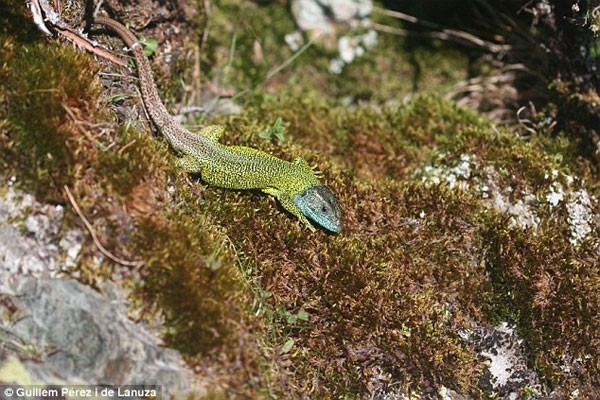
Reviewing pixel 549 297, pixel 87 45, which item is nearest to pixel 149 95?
pixel 87 45

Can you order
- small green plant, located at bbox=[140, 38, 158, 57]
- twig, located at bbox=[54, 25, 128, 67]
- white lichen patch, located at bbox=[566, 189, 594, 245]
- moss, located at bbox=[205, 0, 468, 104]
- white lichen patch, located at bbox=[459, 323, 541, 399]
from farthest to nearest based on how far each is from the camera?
moss, located at bbox=[205, 0, 468, 104] → small green plant, located at bbox=[140, 38, 158, 57] → white lichen patch, located at bbox=[566, 189, 594, 245] → white lichen patch, located at bbox=[459, 323, 541, 399] → twig, located at bbox=[54, 25, 128, 67]

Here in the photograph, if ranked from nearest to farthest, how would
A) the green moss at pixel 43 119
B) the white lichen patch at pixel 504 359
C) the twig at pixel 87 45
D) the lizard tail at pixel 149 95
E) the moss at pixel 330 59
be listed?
the green moss at pixel 43 119 → the twig at pixel 87 45 → the white lichen patch at pixel 504 359 → the lizard tail at pixel 149 95 → the moss at pixel 330 59

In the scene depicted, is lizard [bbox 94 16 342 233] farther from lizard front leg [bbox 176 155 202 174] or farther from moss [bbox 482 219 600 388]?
moss [bbox 482 219 600 388]

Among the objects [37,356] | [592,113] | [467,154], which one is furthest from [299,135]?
[37,356]

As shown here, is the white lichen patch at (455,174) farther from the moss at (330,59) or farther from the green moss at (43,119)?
the green moss at (43,119)

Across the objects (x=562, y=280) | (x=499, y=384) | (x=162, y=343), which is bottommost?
(x=499, y=384)

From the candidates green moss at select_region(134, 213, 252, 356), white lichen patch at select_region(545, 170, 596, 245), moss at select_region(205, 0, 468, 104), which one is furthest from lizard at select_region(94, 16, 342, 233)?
moss at select_region(205, 0, 468, 104)

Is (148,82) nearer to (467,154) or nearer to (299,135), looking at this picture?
(299,135)

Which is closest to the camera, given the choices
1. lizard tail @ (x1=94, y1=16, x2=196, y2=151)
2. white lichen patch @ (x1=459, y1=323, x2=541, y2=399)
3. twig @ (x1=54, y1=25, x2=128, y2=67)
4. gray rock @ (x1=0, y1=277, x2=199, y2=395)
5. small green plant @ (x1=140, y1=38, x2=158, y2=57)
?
gray rock @ (x1=0, y1=277, x2=199, y2=395)

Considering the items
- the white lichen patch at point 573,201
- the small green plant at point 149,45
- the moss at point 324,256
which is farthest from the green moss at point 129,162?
the white lichen patch at point 573,201
